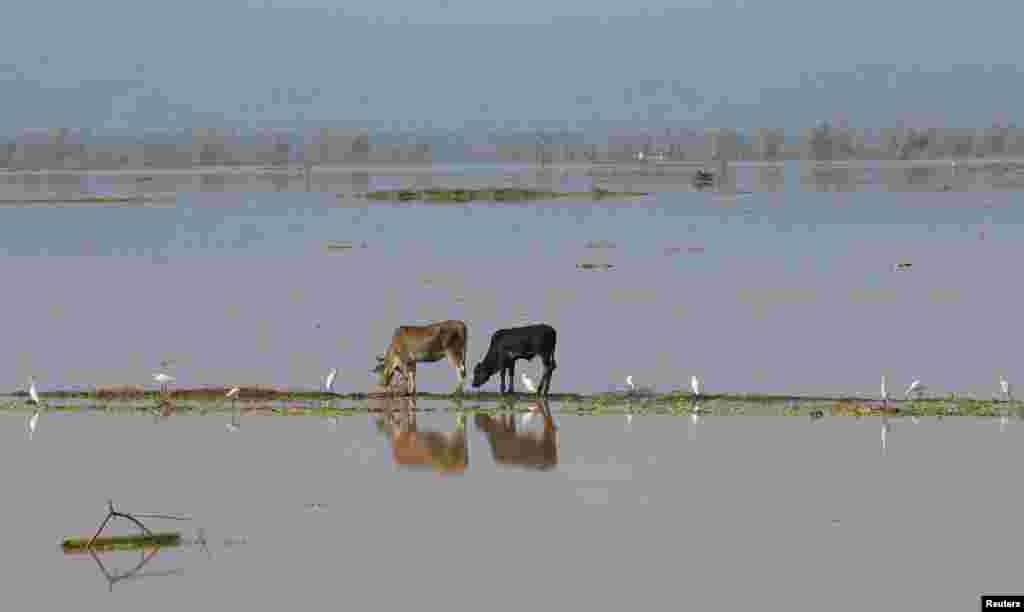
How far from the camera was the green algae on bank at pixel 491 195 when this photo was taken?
91950 mm

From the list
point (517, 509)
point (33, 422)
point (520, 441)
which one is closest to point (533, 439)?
point (520, 441)

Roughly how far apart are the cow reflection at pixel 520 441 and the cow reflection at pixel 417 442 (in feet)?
0.98

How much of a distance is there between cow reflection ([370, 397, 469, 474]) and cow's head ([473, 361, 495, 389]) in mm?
912

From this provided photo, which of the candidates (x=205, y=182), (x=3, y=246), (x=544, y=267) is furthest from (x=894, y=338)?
(x=205, y=182)

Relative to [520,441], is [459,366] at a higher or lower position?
higher

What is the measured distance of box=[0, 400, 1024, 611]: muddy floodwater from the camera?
15.4 m

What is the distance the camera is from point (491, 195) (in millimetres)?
94750

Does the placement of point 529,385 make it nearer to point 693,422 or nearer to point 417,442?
point 693,422

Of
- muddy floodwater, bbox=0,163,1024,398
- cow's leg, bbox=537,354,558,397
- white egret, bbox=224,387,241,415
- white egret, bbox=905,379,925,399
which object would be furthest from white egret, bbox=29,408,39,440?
white egret, bbox=905,379,925,399

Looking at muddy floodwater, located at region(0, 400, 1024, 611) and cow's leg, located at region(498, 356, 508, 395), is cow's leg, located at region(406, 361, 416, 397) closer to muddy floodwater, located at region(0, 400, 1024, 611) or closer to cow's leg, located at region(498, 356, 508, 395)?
muddy floodwater, located at region(0, 400, 1024, 611)

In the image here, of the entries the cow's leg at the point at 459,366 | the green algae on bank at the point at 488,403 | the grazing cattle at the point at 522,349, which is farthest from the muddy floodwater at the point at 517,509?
the cow's leg at the point at 459,366

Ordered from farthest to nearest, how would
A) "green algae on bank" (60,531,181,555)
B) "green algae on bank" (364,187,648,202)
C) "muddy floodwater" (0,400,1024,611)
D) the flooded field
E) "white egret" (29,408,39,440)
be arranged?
"green algae on bank" (364,187,648,202) < "white egret" (29,408,39,440) < "green algae on bank" (60,531,181,555) < the flooded field < "muddy floodwater" (0,400,1024,611)

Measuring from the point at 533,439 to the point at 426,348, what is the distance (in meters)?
3.24

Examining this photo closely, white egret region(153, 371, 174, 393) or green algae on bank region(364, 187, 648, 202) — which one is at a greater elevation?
green algae on bank region(364, 187, 648, 202)
